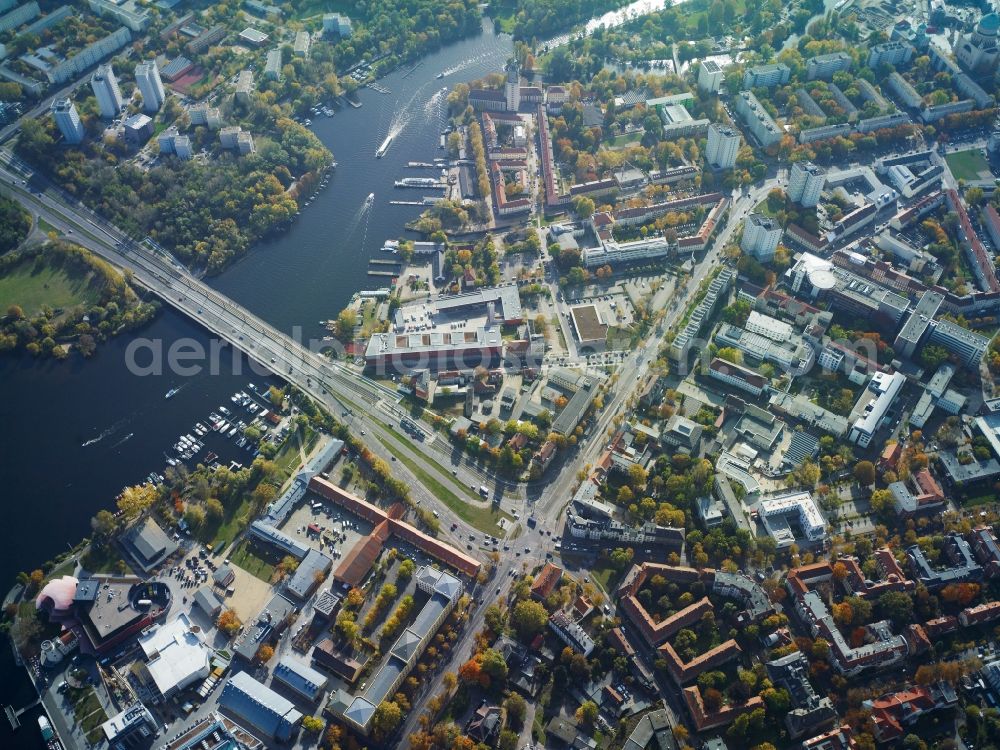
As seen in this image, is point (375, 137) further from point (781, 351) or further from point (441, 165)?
point (781, 351)

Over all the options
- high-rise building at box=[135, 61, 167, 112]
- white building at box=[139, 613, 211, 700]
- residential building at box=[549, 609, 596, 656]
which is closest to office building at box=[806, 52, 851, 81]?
residential building at box=[549, 609, 596, 656]

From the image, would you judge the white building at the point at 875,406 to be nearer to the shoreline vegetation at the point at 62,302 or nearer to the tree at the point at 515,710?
the tree at the point at 515,710

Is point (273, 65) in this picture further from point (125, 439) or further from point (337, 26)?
point (125, 439)

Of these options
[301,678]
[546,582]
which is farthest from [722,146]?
[301,678]

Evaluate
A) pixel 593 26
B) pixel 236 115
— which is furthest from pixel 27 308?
pixel 593 26

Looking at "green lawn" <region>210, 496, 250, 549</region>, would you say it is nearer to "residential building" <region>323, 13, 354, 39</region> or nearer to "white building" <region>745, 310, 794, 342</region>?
"white building" <region>745, 310, 794, 342</region>

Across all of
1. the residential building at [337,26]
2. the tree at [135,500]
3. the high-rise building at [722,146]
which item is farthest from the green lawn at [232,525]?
the residential building at [337,26]
